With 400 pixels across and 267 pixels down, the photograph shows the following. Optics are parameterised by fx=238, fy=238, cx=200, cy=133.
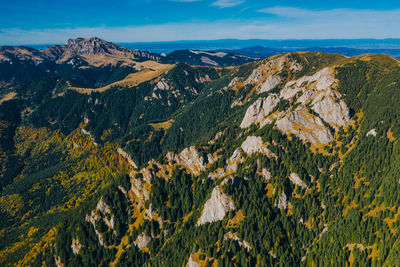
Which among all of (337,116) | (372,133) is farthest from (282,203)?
(337,116)

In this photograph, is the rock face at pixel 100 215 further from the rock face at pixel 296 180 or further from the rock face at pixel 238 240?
the rock face at pixel 296 180

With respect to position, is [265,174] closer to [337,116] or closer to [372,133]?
[337,116]

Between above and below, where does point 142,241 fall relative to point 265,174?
below

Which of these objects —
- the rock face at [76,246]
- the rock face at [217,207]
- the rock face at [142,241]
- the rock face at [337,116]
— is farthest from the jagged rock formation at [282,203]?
the rock face at [76,246]

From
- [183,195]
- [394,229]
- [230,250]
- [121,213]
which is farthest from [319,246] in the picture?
→ [121,213]

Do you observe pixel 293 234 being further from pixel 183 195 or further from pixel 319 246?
pixel 183 195

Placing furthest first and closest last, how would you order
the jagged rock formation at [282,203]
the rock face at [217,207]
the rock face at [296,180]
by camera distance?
1. the rock face at [296,180]
2. the jagged rock formation at [282,203]
3. the rock face at [217,207]
